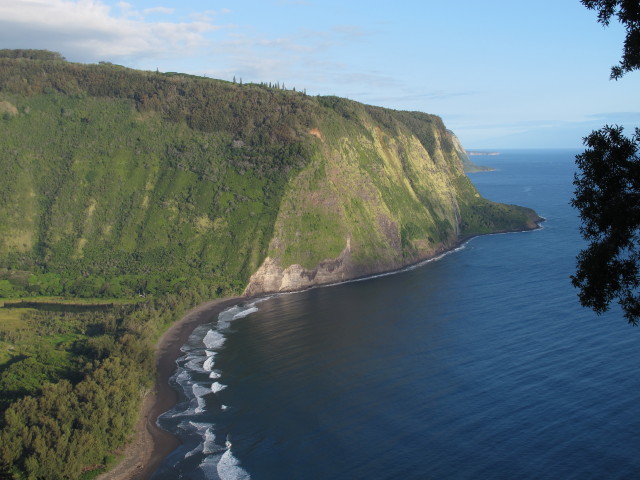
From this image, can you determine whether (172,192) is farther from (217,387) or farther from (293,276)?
(217,387)

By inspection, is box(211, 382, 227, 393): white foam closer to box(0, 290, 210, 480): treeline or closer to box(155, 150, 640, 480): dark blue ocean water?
box(155, 150, 640, 480): dark blue ocean water

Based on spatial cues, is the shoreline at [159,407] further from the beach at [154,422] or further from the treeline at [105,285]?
the treeline at [105,285]

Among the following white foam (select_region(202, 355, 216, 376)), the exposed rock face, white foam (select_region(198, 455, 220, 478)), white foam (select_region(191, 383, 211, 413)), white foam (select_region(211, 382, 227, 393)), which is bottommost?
white foam (select_region(198, 455, 220, 478))

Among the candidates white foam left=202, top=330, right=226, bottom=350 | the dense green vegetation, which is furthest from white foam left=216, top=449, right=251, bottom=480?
the dense green vegetation

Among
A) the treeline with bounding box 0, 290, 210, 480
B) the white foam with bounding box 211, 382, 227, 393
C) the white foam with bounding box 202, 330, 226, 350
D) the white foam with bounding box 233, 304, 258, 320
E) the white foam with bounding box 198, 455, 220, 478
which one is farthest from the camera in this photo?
the white foam with bounding box 233, 304, 258, 320

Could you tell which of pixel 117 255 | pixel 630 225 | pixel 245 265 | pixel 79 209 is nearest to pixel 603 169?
pixel 630 225

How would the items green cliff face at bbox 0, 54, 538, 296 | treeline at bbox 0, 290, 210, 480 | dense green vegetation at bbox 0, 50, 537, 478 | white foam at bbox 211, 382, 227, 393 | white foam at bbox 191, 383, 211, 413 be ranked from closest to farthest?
treeline at bbox 0, 290, 210, 480 → white foam at bbox 191, 383, 211, 413 → white foam at bbox 211, 382, 227, 393 → dense green vegetation at bbox 0, 50, 537, 478 → green cliff face at bbox 0, 54, 538, 296
